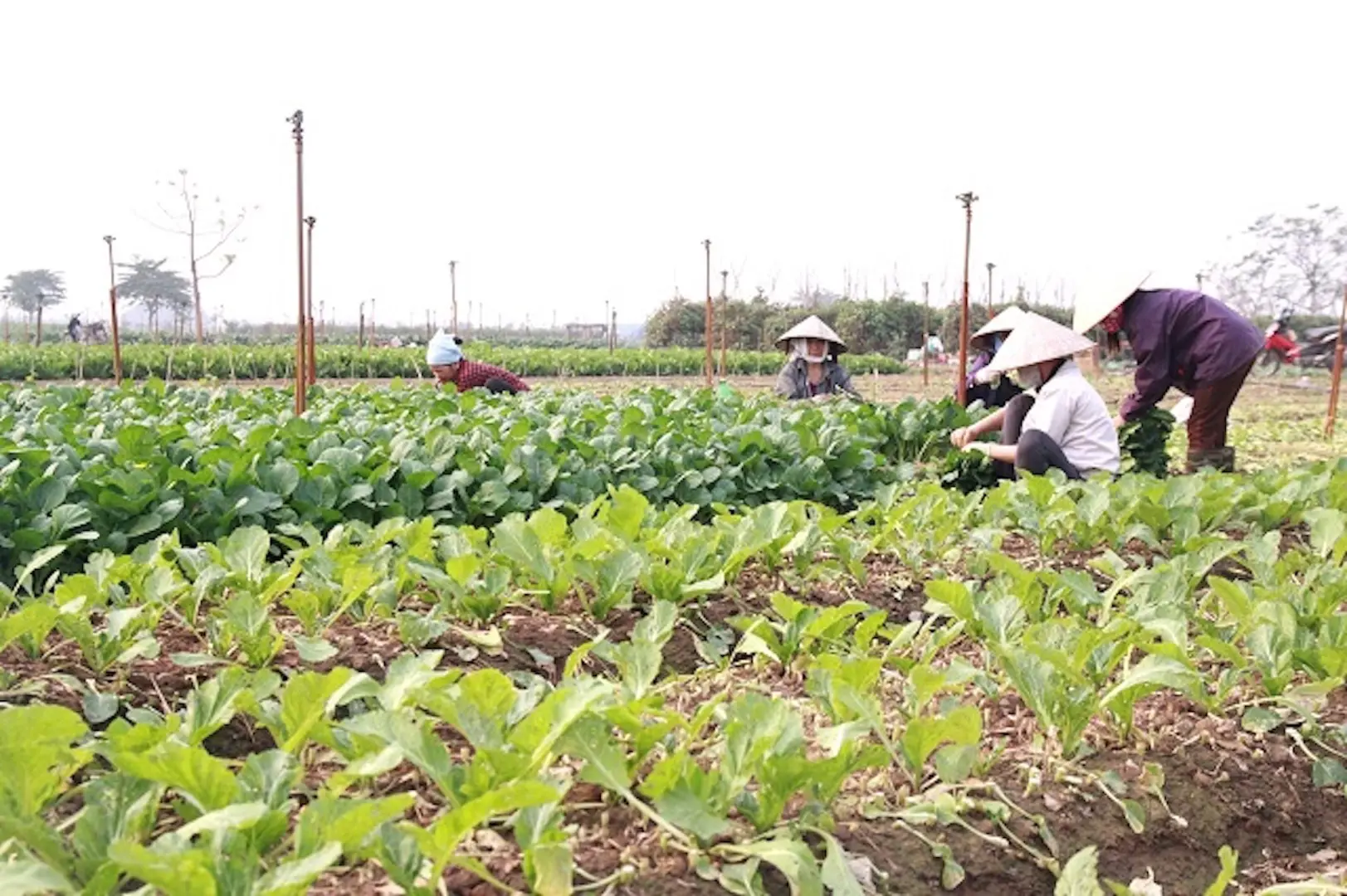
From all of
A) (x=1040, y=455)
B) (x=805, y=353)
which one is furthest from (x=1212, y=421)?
(x=805, y=353)

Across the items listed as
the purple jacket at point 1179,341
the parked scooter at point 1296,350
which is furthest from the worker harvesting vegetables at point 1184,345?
the parked scooter at point 1296,350

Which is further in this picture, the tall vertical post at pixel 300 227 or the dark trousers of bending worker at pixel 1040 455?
the tall vertical post at pixel 300 227

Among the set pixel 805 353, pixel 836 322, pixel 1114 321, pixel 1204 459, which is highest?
pixel 836 322

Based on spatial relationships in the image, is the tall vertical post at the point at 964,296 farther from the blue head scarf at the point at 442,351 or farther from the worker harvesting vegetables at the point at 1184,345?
the blue head scarf at the point at 442,351

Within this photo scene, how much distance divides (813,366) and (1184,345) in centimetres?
288

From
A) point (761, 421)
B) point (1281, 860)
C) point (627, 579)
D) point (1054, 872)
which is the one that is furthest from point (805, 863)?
point (761, 421)

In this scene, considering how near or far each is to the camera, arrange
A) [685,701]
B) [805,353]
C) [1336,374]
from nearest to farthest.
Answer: [685,701] → [805,353] → [1336,374]

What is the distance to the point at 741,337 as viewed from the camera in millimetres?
34062

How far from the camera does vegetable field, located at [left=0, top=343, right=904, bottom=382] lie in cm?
2097

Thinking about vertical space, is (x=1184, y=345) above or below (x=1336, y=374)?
above

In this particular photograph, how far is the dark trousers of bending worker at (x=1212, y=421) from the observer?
6.46 meters

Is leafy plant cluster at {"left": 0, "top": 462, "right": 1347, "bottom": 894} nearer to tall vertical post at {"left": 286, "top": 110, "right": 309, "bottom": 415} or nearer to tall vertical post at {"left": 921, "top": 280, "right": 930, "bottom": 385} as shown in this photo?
tall vertical post at {"left": 286, "top": 110, "right": 309, "bottom": 415}

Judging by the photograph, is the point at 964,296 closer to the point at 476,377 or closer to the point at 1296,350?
the point at 476,377

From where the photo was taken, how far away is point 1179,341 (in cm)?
643
